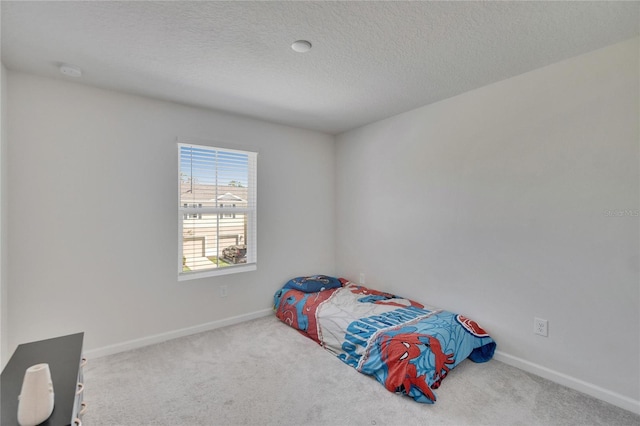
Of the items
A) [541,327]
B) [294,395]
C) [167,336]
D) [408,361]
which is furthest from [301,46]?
[167,336]

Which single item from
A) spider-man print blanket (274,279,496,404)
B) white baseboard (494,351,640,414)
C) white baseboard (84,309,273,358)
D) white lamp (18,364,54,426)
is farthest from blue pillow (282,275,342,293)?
white lamp (18,364,54,426)

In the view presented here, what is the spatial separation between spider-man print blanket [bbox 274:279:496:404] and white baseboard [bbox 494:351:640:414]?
0.15 metres

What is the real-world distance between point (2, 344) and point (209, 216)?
1.80 meters

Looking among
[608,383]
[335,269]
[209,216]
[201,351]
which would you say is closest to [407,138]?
[335,269]

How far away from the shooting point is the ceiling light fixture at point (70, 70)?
7.24 feet

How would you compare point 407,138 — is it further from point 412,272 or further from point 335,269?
point 335,269

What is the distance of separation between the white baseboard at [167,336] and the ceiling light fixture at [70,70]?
2.27m

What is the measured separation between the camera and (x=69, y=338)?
1.63 meters

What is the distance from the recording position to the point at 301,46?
1955 millimetres

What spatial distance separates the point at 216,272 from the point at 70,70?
2.16 meters

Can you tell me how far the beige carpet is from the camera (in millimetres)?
1819

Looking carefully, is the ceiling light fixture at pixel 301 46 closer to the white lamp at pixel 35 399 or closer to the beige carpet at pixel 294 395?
the white lamp at pixel 35 399

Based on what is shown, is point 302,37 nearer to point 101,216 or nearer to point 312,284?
point 101,216

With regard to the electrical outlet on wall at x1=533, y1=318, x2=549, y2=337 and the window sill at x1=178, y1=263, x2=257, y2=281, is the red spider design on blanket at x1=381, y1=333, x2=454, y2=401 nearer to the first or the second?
the electrical outlet on wall at x1=533, y1=318, x2=549, y2=337
